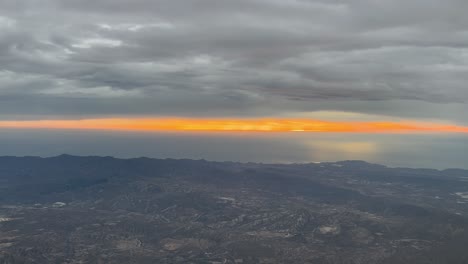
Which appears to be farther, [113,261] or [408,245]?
[408,245]

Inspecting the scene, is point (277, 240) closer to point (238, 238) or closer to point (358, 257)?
point (238, 238)

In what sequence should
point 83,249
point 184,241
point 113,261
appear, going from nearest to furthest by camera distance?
point 113,261
point 83,249
point 184,241

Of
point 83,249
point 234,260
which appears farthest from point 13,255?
point 234,260

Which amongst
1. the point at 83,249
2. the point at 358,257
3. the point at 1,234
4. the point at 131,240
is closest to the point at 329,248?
the point at 358,257

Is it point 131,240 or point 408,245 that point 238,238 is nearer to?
point 131,240

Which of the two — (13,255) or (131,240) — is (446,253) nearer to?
(131,240)

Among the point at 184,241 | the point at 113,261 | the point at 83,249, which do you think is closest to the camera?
the point at 113,261

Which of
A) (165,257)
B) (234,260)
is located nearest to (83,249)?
(165,257)

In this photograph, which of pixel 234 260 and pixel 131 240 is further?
pixel 131 240
